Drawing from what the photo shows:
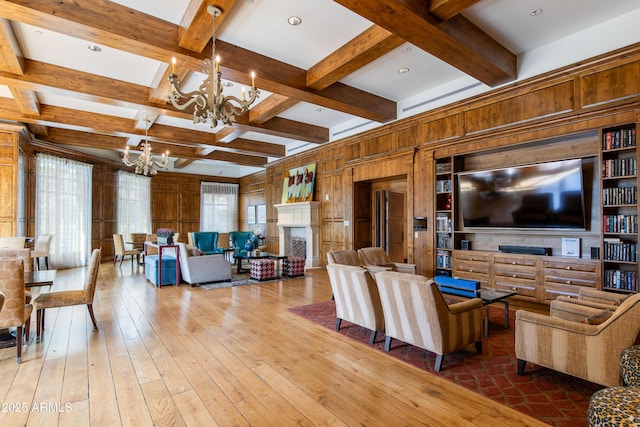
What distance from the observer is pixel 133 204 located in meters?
11.0

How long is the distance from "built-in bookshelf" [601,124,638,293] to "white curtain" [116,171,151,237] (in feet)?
39.6

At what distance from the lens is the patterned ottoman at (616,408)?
54.1 inches

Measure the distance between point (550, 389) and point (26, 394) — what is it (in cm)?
393

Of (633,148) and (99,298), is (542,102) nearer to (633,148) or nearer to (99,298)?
(633,148)

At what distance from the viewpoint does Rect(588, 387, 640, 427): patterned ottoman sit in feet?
4.50

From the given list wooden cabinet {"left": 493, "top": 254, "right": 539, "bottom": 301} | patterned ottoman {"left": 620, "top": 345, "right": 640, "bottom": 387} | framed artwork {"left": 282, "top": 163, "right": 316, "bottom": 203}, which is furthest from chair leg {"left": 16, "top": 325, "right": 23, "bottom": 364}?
framed artwork {"left": 282, "top": 163, "right": 316, "bottom": 203}

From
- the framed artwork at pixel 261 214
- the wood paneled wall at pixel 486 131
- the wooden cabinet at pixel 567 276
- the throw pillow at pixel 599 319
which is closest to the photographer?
→ the throw pillow at pixel 599 319

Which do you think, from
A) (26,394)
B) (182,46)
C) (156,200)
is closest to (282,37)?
(182,46)

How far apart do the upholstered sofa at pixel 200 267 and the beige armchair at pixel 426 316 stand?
4.34 m

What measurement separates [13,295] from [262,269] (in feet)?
14.0

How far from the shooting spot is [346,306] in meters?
3.60

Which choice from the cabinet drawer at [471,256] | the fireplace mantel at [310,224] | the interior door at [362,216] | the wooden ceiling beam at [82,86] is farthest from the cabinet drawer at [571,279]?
the wooden ceiling beam at [82,86]

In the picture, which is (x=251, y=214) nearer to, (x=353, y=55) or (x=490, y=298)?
(x=353, y=55)

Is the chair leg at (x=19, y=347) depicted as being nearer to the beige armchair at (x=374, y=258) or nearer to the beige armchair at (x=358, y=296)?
the beige armchair at (x=358, y=296)
